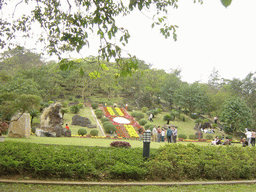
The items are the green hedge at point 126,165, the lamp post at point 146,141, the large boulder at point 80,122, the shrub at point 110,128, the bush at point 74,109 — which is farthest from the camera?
the bush at point 74,109

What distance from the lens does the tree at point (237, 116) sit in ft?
78.7

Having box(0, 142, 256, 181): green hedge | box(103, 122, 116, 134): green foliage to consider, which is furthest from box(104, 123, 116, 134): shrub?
box(0, 142, 256, 181): green hedge

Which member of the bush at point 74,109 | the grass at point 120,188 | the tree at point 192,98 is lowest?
the grass at point 120,188

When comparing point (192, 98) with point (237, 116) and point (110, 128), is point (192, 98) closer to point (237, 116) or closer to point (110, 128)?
point (237, 116)

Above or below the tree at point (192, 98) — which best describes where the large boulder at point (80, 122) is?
below

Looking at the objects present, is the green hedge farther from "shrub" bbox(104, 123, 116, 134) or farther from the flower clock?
the flower clock

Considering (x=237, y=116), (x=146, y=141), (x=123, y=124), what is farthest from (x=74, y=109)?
(x=146, y=141)

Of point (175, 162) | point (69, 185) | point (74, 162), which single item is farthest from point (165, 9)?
point (69, 185)

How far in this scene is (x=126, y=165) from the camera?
577cm

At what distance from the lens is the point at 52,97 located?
111ft

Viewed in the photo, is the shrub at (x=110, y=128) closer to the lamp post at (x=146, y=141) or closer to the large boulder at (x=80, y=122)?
the large boulder at (x=80, y=122)

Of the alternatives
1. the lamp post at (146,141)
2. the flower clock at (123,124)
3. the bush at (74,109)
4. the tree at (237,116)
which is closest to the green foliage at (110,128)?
the flower clock at (123,124)

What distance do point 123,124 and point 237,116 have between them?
13.4 metres

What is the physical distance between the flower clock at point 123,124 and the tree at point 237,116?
10973mm
